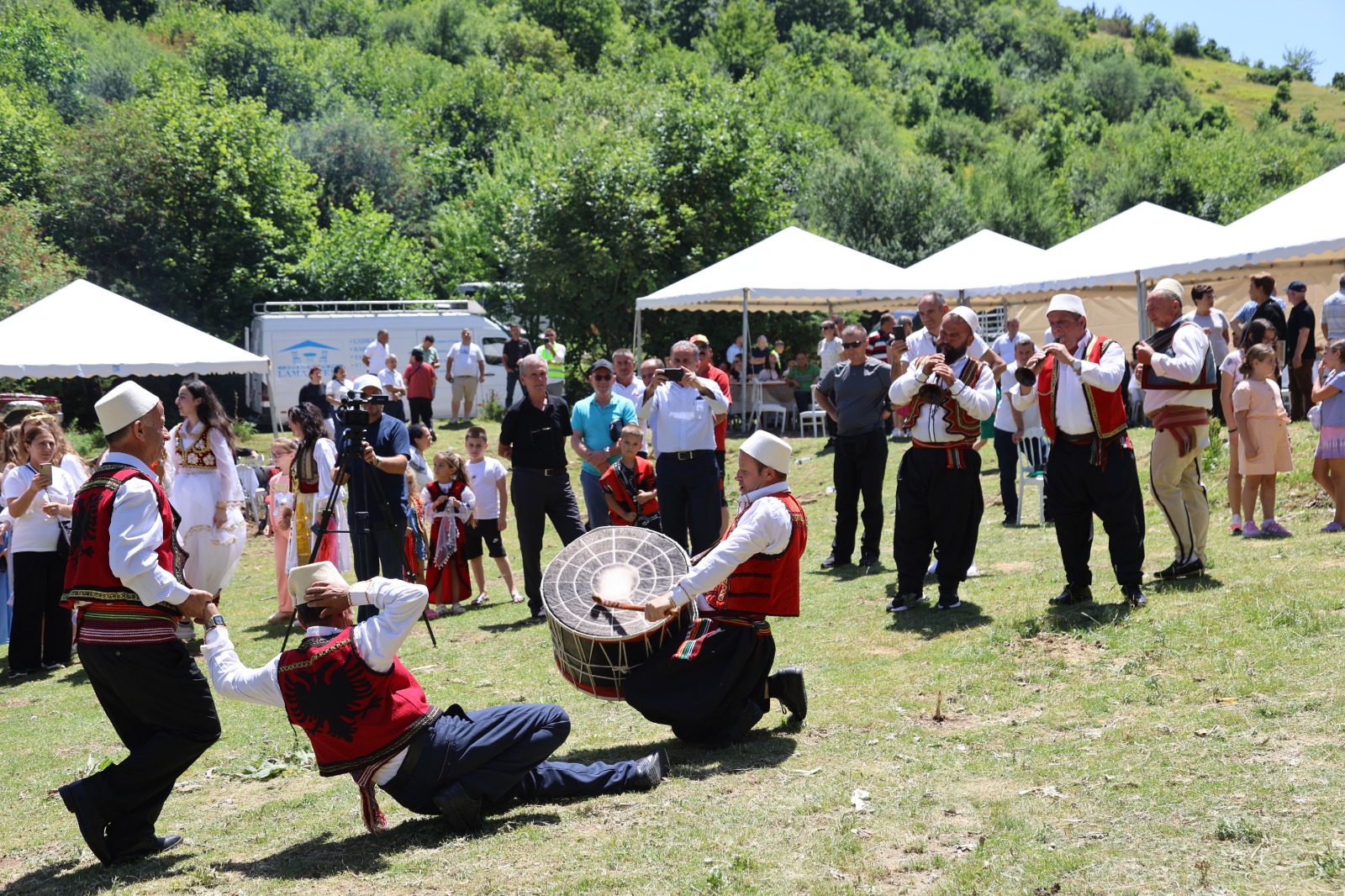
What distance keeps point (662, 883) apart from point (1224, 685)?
3.20 metres

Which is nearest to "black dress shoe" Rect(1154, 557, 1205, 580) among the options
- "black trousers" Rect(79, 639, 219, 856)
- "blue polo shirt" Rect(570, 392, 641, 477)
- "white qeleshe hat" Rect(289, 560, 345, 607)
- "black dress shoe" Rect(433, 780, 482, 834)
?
"blue polo shirt" Rect(570, 392, 641, 477)

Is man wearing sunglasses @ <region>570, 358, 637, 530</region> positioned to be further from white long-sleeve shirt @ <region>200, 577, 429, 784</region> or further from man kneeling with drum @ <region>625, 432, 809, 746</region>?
white long-sleeve shirt @ <region>200, 577, 429, 784</region>

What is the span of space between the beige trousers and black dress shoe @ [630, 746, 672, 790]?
168 inches

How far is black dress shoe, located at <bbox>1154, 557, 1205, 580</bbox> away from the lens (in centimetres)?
793

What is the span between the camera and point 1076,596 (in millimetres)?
7684

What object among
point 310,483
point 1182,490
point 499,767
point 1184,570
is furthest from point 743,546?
point 310,483

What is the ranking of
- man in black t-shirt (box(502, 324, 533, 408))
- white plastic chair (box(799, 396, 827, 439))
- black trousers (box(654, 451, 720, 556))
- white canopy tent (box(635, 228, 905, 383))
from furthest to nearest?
man in black t-shirt (box(502, 324, 533, 408))
white plastic chair (box(799, 396, 827, 439))
white canopy tent (box(635, 228, 905, 383))
black trousers (box(654, 451, 720, 556))

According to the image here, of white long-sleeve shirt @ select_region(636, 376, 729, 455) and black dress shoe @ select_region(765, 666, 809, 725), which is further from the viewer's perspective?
white long-sleeve shirt @ select_region(636, 376, 729, 455)

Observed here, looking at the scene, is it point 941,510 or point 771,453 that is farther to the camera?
point 941,510

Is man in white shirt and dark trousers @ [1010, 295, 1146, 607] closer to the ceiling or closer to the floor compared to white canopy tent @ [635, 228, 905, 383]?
closer to the floor

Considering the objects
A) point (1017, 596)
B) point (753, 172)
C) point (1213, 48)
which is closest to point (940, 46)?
point (1213, 48)

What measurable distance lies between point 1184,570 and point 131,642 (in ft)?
21.2

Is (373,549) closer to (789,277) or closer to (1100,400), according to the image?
(1100,400)

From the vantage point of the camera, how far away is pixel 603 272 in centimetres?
2555
